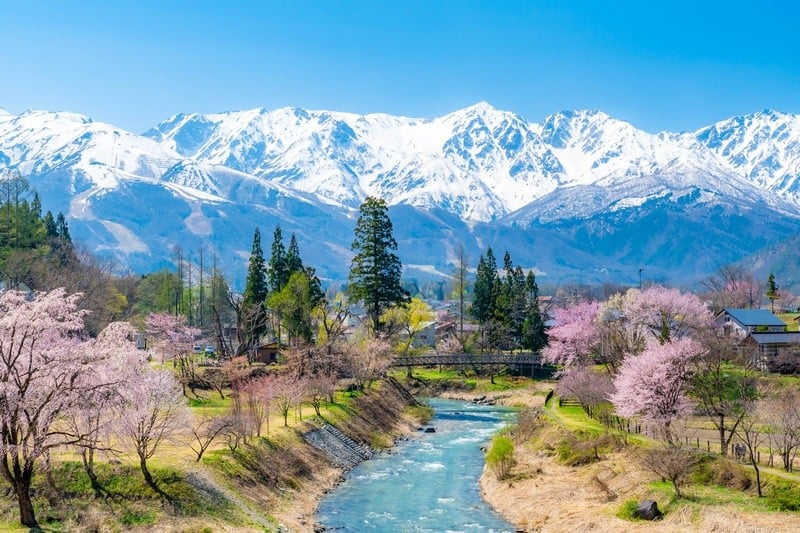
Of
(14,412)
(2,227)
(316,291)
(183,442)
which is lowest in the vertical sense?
(183,442)

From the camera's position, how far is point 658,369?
52688 mm

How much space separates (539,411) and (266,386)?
24.9 metres

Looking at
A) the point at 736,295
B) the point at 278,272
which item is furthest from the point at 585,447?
the point at 736,295

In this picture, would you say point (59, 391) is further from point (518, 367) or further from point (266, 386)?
point (518, 367)

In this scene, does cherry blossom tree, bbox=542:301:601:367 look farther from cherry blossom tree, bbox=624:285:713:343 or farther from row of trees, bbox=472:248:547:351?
row of trees, bbox=472:248:547:351

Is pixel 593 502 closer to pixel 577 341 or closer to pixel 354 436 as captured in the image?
pixel 354 436

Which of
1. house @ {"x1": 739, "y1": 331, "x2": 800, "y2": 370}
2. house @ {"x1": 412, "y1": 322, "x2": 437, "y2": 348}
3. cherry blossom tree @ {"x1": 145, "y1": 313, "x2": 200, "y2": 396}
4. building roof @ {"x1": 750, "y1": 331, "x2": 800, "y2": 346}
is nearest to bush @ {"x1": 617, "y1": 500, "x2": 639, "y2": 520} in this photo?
house @ {"x1": 739, "y1": 331, "x2": 800, "y2": 370}

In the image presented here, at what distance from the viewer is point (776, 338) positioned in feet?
277

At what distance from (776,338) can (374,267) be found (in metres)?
43.0

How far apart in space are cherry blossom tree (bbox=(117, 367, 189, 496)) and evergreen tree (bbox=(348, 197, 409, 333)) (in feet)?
175

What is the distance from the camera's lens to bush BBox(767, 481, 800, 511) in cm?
3622

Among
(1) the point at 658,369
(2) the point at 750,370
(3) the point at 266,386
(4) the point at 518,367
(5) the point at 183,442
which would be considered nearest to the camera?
(5) the point at 183,442

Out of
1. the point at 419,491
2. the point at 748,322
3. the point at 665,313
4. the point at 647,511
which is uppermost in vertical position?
the point at 665,313

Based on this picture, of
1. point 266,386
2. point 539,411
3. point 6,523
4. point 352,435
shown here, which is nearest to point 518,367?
point 539,411
